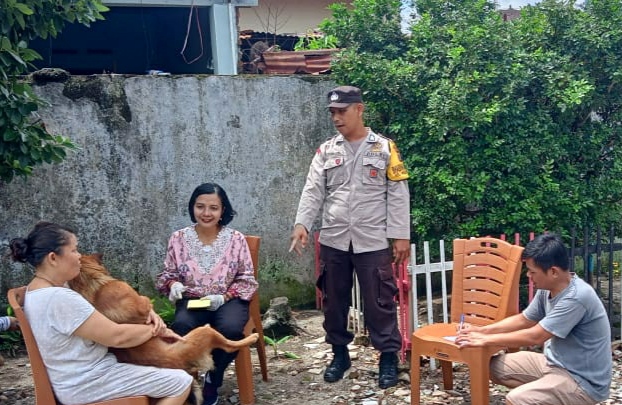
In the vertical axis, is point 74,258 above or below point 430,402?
above

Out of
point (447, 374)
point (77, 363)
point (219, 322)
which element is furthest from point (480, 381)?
point (77, 363)

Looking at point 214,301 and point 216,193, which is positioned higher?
point 216,193

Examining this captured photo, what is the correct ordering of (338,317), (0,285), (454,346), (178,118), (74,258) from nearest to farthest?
1. (74,258)
2. (454,346)
3. (338,317)
4. (0,285)
5. (178,118)

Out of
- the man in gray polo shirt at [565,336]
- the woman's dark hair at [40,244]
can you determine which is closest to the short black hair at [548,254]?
the man in gray polo shirt at [565,336]

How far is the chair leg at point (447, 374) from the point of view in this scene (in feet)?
14.8

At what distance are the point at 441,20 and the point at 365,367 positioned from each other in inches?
121

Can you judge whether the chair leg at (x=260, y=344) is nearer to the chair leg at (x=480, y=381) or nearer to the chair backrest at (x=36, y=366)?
the chair leg at (x=480, y=381)

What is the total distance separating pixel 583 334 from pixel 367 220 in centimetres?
157

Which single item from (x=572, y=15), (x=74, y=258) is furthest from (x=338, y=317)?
(x=572, y=15)

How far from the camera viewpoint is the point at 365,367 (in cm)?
500

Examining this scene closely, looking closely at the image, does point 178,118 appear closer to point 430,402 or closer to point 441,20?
point 441,20

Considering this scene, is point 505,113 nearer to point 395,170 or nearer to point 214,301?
point 395,170

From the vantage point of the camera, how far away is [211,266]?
442 cm

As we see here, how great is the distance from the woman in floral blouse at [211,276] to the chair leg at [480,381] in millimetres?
1403
